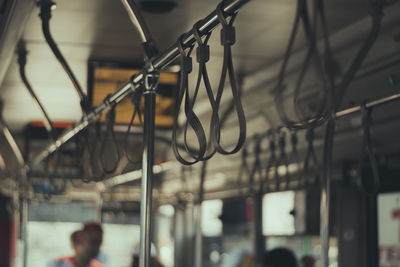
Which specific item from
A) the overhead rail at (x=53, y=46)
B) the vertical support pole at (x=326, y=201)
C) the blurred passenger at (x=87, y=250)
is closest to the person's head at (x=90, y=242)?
the blurred passenger at (x=87, y=250)

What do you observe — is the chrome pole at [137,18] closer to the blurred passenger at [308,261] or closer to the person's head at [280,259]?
the person's head at [280,259]

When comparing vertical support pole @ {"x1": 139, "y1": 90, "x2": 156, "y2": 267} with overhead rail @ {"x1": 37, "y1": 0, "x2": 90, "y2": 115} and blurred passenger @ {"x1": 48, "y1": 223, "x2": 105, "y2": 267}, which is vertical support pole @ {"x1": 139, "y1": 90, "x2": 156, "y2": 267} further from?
blurred passenger @ {"x1": 48, "y1": 223, "x2": 105, "y2": 267}

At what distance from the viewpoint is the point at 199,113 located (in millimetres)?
6852

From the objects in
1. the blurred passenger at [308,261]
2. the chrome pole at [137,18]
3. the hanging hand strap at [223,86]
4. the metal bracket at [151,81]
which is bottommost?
the blurred passenger at [308,261]

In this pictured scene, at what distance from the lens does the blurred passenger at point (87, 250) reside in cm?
495

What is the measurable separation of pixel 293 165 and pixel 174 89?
1.45 m

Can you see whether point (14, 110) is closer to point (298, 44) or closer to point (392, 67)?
point (298, 44)

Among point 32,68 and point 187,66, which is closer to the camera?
point 187,66

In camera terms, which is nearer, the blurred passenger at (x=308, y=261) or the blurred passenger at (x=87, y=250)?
the blurred passenger at (x=87, y=250)

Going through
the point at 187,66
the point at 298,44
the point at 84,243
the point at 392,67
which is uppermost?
the point at 298,44

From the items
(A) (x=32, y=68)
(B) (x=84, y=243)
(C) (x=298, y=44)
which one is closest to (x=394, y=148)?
(C) (x=298, y=44)

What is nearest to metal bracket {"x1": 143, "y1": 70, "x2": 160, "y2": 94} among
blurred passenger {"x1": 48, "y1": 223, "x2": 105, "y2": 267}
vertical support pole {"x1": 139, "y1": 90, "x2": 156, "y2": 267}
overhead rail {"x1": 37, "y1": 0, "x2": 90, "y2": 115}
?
vertical support pole {"x1": 139, "y1": 90, "x2": 156, "y2": 267}

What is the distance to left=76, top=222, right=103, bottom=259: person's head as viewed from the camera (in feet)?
16.2

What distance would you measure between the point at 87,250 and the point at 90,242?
6 centimetres
